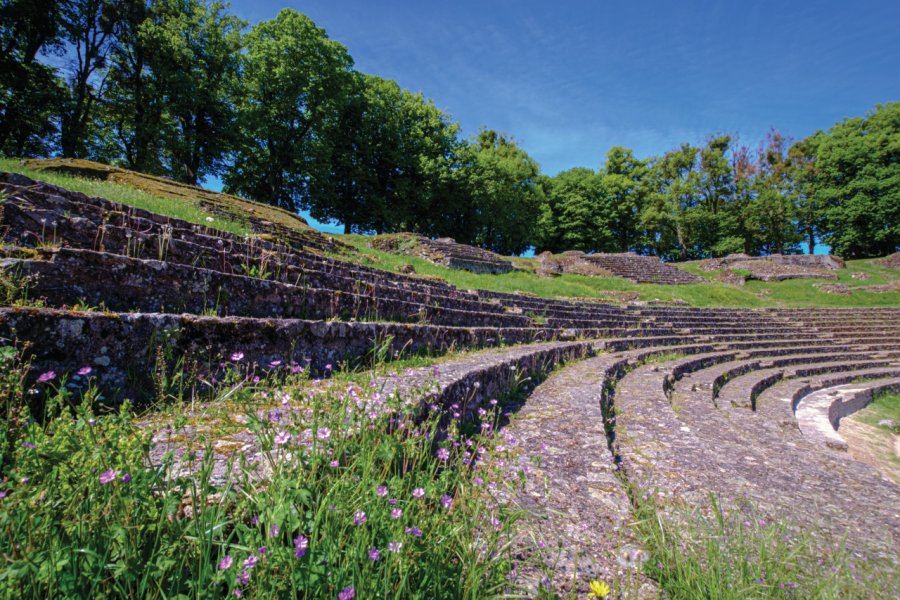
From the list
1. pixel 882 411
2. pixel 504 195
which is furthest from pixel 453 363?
pixel 504 195

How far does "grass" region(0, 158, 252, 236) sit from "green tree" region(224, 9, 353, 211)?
19.9 metres

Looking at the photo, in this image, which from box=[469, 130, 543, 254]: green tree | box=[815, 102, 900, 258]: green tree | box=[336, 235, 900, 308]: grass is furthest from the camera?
box=[469, 130, 543, 254]: green tree

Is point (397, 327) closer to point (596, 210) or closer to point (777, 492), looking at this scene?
point (777, 492)

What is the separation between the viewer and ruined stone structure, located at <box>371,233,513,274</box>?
61.6 ft

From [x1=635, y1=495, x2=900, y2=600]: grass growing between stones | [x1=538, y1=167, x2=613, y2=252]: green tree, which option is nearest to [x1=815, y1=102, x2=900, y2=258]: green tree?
[x1=538, y1=167, x2=613, y2=252]: green tree

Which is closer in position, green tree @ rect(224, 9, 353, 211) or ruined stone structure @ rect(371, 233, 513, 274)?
ruined stone structure @ rect(371, 233, 513, 274)

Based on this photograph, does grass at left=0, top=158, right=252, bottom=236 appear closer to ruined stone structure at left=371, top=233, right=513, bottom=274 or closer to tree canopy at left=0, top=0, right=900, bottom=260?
ruined stone structure at left=371, top=233, right=513, bottom=274

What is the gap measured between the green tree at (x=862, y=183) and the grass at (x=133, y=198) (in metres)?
54.7

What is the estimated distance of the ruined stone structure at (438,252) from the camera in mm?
18781

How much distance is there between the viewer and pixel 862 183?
36.2 meters

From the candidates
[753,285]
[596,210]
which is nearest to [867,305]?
[753,285]

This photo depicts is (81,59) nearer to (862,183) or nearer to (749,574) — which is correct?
(749,574)

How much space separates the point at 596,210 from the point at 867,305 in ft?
96.5

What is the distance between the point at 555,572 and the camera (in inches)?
66.9
